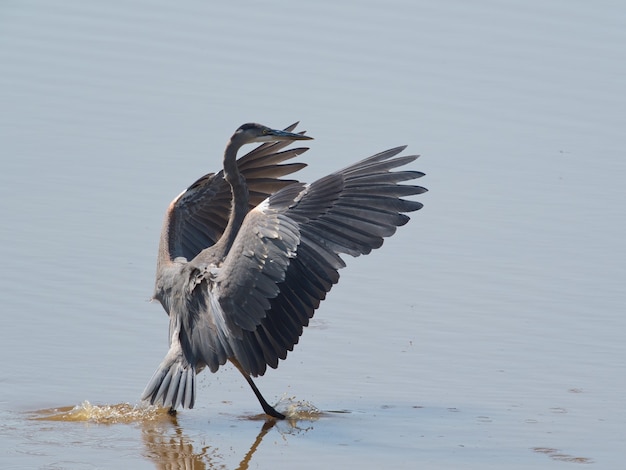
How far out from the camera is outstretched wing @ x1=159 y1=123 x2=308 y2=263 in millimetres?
9344

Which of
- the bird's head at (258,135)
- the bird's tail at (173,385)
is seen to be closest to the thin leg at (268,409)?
the bird's tail at (173,385)

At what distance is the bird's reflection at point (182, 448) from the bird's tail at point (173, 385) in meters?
0.16

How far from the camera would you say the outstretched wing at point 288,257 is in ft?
25.1

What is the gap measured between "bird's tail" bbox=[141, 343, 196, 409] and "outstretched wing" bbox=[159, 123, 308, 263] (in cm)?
147

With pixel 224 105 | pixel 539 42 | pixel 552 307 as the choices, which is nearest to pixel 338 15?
pixel 539 42

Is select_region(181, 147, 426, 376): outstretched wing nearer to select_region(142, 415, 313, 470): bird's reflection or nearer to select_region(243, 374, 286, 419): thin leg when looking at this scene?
select_region(243, 374, 286, 419): thin leg

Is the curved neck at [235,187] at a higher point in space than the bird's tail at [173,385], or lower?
higher

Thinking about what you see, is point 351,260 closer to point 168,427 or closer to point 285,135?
point 285,135

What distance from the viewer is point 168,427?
7.92 meters

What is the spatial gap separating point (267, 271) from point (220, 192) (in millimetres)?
1972

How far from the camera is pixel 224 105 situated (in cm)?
1308

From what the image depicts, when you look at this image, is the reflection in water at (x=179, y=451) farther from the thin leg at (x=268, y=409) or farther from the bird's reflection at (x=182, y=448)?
the thin leg at (x=268, y=409)

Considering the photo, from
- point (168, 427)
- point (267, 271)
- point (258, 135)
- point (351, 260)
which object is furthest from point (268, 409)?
point (351, 260)

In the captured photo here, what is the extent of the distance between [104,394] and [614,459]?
307 centimetres
